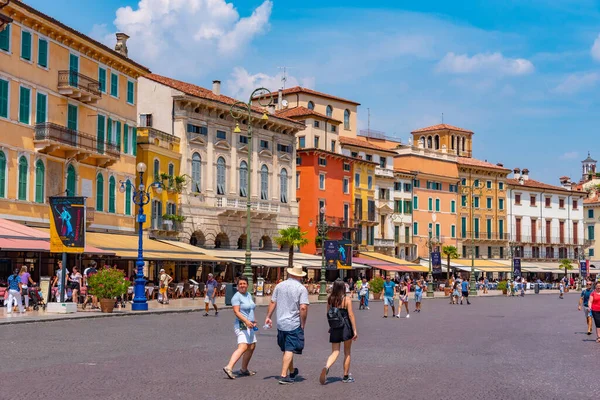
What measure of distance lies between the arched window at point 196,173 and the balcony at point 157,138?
5.02 feet

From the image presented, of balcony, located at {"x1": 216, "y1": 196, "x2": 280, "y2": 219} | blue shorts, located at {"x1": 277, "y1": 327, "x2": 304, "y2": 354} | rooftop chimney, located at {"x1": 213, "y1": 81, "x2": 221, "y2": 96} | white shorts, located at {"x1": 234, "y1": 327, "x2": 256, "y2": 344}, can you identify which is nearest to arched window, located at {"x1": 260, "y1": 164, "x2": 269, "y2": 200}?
balcony, located at {"x1": 216, "y1": 196, "x2": 280, "y2": 219}

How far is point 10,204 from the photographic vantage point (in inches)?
1405

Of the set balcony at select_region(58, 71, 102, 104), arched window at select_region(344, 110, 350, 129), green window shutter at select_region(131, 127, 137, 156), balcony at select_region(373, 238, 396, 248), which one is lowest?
balcony at select_region(373, 238, 396, 248)

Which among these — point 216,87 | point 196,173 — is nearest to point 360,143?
point 216,87

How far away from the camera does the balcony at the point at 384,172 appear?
3039 inches

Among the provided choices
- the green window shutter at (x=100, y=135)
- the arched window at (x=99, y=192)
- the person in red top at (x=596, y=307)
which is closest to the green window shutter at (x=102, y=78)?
the green window shutter at (x=100, y=135)

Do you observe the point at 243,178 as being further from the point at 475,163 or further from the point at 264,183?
the point at 475,163

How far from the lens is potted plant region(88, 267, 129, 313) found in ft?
96.2

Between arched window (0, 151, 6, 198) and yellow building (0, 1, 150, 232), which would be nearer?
arched window (0, 151, 6, 198)

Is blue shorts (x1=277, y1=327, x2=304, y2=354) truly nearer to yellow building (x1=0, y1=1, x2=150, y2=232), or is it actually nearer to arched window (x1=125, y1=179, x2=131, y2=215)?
yellow building (x1=0, y1=1, x2=150, y2=232)

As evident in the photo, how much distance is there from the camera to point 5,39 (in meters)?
35.4

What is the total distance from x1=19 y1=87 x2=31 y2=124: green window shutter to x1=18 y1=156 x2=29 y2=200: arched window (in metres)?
1.56

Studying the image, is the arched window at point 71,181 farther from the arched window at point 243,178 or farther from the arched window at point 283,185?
the arched window at point 283,185

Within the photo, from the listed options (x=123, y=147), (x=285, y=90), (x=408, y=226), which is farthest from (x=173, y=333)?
(x=408, y=226)
